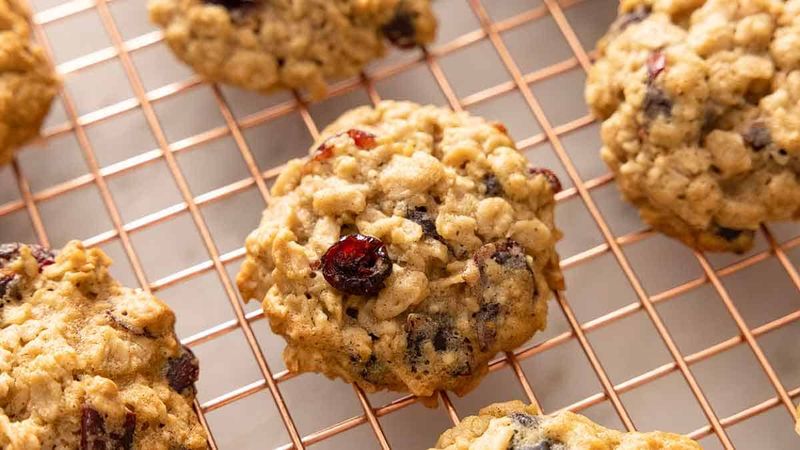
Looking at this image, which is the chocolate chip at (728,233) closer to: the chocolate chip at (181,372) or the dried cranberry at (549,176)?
the dried cranberry at (549,176)

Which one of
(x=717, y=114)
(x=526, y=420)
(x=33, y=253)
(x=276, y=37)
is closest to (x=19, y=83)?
(x=33, y=253)

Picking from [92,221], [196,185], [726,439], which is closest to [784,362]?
[726,439]

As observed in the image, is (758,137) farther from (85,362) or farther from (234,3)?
(85,362)

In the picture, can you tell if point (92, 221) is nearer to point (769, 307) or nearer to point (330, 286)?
point (330, 286)

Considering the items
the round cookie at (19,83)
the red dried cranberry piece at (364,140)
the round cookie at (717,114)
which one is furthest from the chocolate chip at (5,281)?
the round cookie at (717,114)

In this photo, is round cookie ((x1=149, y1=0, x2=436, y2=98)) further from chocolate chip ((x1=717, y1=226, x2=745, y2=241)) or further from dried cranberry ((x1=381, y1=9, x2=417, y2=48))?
chocolate chip ((x1=717, y1=226, x2=745, y2=241))
